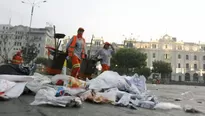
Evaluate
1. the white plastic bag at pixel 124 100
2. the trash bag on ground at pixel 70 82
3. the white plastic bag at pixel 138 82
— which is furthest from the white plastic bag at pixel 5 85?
the white plastic bag at pixel 138 82

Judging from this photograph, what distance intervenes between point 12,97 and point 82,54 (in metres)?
3.70

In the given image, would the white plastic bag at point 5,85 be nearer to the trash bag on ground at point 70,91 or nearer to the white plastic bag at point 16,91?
the white plastic bag at point 16,91

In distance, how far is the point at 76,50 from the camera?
777 centimetres

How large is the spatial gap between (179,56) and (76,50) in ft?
286

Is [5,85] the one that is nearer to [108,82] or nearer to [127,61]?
[108,82]

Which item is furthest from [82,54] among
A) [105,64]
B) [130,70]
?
[130,70]

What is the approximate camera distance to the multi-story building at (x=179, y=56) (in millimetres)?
87562

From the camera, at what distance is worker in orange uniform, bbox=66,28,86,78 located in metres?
7.53

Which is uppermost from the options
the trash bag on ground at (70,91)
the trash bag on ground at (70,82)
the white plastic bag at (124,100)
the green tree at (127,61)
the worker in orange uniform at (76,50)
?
the green tree at (127,61)

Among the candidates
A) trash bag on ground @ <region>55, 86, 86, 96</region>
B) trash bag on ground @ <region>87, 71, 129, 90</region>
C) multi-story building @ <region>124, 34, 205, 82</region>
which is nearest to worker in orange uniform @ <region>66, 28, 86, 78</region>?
trash bag on ground @ <region>87, 71, 129, 90</region>

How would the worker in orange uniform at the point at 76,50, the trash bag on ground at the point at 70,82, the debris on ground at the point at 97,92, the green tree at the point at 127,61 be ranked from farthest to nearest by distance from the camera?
the green tree at the point at 127,61, the worker in orange uniform at the point at 76,50, the trash bag on ground at the point at 70,82, the debris on ground at the point at 97,92

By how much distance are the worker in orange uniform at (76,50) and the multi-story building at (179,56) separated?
273 feet

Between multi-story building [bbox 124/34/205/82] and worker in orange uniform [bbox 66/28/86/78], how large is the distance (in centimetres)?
8311

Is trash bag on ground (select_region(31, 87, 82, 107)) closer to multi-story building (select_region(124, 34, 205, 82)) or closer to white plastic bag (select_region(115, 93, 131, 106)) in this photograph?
white plastic bag (select_region(115, 93, 131, 106))
